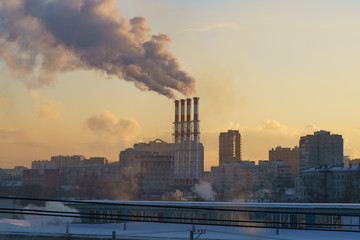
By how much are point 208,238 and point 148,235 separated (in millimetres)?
3238

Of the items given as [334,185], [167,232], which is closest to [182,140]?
[334,185]

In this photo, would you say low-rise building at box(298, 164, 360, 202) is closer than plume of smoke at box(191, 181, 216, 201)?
Yes

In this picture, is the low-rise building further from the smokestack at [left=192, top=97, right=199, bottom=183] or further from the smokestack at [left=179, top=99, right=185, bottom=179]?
the smokestack at [left=179, top=99, right=185, bottom=179]

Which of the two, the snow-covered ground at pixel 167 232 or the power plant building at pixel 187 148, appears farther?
the power plant building at pixel 187 148

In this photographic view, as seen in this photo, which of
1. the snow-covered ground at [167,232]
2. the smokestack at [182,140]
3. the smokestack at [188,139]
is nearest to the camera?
the snow-covered ground at [167,232]

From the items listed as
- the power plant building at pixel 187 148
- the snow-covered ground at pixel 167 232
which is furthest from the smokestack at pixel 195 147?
the snow-covered ground at pixel 167 232

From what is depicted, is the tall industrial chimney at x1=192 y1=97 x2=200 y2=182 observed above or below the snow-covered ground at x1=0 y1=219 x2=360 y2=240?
above

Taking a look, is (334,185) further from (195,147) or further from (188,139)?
(188,139)

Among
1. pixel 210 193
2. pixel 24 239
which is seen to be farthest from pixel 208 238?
pixel 210 193

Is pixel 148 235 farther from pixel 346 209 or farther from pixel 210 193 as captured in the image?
pixel 210 193

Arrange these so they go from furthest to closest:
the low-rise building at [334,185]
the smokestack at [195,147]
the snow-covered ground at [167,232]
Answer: the smokestack at [195,147] → the low-rise building at [334,185] → the snow-covered ground at [167,232]

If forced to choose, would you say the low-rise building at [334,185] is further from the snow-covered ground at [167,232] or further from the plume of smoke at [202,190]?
the snow-covered ground at [167,232]

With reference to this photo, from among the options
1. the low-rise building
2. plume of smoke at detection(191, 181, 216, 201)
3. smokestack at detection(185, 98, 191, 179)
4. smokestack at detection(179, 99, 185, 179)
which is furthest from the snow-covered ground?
plume of smoke at detection(191, 181, 216, 201)

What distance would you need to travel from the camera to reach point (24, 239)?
25.0m
